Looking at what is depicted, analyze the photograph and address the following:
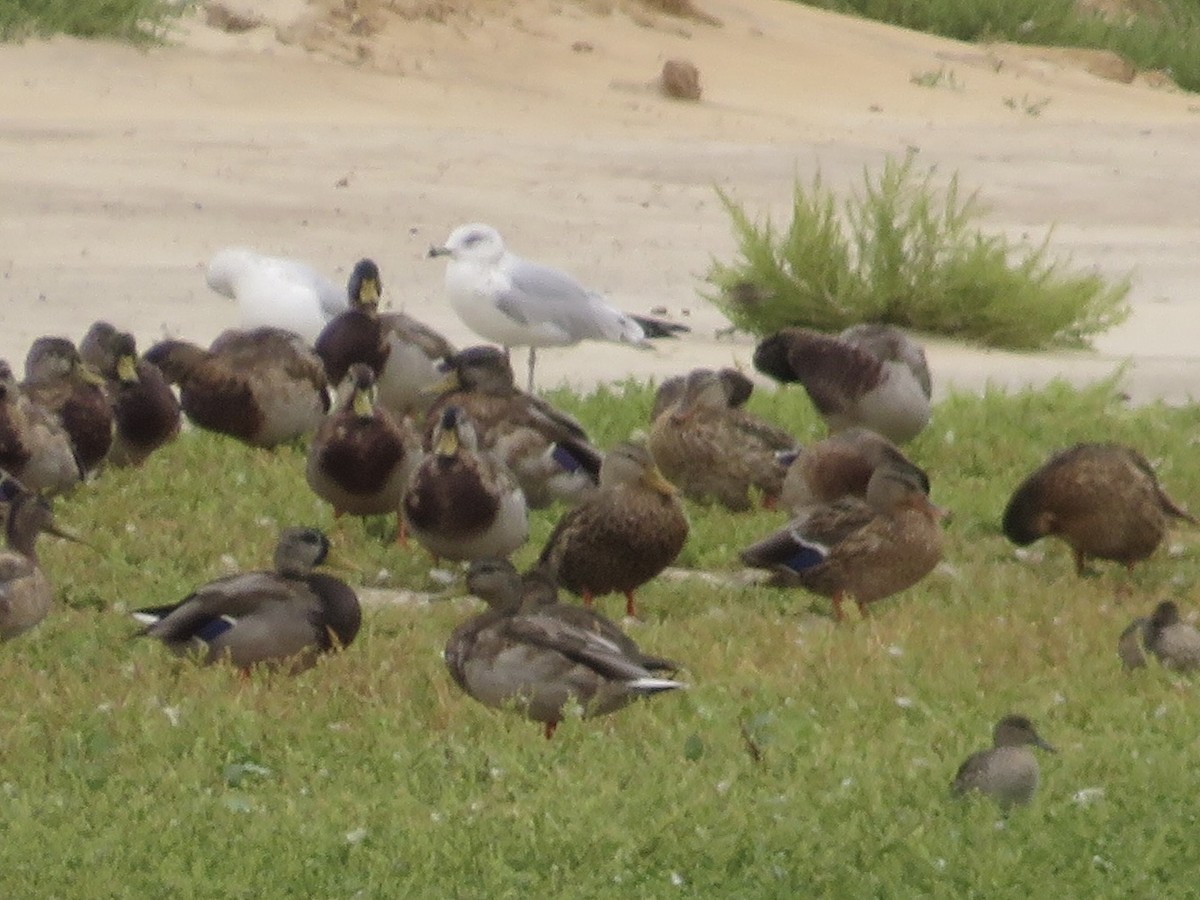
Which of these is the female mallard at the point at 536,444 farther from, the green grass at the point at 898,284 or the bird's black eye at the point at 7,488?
the green grass at the point at 898,284

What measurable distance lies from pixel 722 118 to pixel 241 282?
41.6 ft

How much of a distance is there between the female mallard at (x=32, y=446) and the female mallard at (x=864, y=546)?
2.72 m

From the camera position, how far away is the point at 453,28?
93.0ft

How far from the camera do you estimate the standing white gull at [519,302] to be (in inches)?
559

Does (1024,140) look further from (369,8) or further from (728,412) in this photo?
(728,412)

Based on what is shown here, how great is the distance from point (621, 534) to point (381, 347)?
3.64 metres

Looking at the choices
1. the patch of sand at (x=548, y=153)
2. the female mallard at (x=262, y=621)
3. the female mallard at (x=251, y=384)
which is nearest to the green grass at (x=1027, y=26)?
the patch of sand at (x=548, y=153)

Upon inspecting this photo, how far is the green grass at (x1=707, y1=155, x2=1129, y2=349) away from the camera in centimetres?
1585

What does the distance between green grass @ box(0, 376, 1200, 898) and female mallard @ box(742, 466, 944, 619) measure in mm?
150


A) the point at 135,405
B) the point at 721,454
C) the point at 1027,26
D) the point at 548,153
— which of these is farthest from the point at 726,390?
the point at 1027,26

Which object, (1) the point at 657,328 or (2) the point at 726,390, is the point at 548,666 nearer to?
(2) the point at 726,390

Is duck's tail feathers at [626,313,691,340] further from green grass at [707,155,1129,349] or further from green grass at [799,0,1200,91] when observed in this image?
green grass at [799,0,1200,91]

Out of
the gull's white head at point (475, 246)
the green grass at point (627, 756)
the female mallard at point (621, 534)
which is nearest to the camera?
the green grass at point (627, 756)

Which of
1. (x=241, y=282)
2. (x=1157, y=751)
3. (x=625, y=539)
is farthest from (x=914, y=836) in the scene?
(x=241, y=282)
